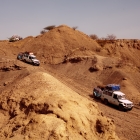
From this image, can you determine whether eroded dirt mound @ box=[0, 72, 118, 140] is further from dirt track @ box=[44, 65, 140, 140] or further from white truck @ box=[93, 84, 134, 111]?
white truck @ box=[93, 84, 134, 111]

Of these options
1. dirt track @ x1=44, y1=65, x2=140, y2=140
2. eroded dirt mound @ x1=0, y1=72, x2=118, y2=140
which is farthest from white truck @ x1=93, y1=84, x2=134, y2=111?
eroded dirt mound @ x1=0, y1=72, x2=118, y2=140

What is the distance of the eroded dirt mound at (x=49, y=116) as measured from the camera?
433 inches

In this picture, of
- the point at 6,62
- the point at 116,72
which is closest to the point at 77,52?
the point at 116,72

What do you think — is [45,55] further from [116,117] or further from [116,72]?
[116,117]

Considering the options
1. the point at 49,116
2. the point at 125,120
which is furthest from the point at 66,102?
the point at 125,120

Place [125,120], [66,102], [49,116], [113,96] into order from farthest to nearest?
[113,96] → [125,120] → [66,102] → [49,116]

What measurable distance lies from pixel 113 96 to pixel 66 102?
12.9 m

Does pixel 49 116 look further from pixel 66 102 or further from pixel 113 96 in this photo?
pixel 113 96

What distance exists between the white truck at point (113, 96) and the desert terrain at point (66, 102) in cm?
58

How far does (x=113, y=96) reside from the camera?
971 inches

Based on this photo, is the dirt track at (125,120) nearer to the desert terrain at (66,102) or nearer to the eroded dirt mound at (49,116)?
the desert terrain at (66,102)

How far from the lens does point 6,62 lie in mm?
30859

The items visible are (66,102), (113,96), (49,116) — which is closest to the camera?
(49,116)

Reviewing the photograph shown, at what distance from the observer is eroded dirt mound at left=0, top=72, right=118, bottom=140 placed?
36.1 feet
